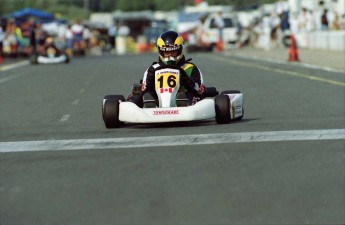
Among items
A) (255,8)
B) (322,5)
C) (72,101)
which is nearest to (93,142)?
(72,101)

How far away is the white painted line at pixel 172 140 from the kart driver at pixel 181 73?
6.05ft

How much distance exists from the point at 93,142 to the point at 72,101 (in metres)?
7.49

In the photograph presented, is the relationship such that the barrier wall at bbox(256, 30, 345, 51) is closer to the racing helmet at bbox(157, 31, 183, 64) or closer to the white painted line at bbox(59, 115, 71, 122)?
the white painted line at bbox(59, 115, 71, 122)

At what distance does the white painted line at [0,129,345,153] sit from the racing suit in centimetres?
190

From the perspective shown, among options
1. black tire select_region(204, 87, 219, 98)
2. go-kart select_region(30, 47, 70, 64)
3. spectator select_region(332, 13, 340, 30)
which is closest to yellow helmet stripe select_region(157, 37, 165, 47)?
black tire select_region(204, 87, 219, 98)

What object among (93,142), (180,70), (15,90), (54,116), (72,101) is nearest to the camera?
(93,142)

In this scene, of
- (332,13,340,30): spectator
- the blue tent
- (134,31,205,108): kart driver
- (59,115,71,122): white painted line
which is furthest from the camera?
the blue tent

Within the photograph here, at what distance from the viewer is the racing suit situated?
44.3ft

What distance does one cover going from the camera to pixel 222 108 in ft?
42.5

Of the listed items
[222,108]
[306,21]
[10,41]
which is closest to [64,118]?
[222,108]

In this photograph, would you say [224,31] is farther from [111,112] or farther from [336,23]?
[111,112]

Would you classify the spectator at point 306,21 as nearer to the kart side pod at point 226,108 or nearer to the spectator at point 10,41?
the spectator at point 10,41

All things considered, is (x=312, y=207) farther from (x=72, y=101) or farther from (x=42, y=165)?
(x=72, y=101)

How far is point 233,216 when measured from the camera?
7.34 meters
